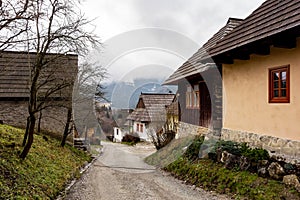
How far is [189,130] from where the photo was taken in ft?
45.8

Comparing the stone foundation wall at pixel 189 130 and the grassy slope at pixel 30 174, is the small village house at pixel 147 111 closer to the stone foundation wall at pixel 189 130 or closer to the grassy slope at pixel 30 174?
the stone foundation wall at pixel 189 130

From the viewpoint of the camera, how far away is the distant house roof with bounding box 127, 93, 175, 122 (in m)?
26.9

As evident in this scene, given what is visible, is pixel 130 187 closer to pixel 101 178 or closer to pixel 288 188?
pixel 101 178

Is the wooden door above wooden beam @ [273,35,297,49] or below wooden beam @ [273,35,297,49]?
below

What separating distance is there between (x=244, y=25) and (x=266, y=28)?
169cm

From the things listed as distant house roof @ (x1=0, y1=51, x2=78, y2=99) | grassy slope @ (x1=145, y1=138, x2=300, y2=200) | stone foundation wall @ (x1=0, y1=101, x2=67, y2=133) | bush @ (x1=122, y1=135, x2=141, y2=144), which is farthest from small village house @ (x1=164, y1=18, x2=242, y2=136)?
bush @ (x1=122, y1=135, x2=141, y2=144)

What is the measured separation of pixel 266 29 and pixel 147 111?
21.7 metres

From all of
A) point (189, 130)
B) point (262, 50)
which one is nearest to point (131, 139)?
point (189, 130)

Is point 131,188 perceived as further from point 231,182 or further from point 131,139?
point 131,139

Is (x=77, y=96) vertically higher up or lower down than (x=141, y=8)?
lower down

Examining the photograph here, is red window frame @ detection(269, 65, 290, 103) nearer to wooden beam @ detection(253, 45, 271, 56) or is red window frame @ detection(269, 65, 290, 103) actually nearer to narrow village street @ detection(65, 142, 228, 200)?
wooden beam @ detection(253, 45, 271, 56)

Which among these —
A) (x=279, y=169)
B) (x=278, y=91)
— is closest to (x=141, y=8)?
(x=278, y=91)

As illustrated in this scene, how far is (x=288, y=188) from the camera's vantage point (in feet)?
19.1

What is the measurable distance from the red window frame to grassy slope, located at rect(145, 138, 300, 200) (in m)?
2.12
